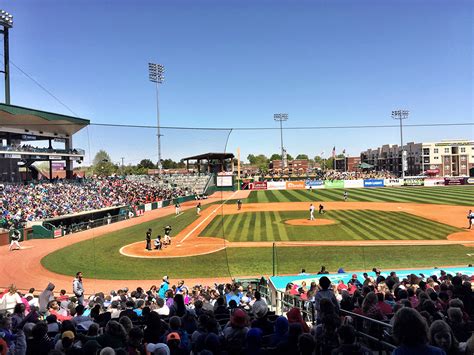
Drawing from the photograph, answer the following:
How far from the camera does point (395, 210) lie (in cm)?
3719

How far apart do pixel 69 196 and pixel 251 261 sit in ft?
63.0

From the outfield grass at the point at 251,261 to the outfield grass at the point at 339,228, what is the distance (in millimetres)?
3096

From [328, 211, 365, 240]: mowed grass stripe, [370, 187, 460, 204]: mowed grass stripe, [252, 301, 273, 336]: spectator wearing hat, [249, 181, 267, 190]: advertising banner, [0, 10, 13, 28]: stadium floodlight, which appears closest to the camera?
[252, 301, 273, 336]: spectator wearing hat

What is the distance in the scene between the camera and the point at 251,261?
63.4ft

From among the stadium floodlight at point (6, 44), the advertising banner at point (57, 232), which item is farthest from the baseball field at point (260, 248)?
the stadium floodlight at point (6, 44)

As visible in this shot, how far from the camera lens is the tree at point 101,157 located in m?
12.8

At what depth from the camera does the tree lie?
12.8 m

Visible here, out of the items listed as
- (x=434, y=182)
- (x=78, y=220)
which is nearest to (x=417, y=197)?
(x=434, y=182)

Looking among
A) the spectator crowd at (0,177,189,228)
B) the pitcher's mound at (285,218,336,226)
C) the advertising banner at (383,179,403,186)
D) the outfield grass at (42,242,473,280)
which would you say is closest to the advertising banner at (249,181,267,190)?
the advertising banner at (383,179,403,186)

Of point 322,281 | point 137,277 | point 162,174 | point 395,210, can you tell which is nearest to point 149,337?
point 322,281

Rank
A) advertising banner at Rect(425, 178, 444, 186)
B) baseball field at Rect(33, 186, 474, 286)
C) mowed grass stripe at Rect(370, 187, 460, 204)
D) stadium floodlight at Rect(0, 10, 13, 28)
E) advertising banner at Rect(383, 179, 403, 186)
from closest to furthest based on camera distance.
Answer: baseball field at Rect(33, 186, 474, 286) < stadium floodlight at Rect(0, 10, 13, 28) < mowed grass stripe at Rect(370, 187, 460, 204) < advertising banner at Rect(425, 178, 444, 186) < advertising banner at Rect(383, 179, 403, 186)

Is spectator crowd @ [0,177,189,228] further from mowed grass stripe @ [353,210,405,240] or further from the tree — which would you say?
mowed grass stripe @ [353,210,405,240]

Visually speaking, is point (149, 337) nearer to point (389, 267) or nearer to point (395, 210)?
point (389, 267)

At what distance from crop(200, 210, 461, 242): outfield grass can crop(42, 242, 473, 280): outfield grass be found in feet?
10.2
